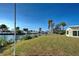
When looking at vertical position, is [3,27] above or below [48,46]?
above

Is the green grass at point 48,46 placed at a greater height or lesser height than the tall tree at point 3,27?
lesser

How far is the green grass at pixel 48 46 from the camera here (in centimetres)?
839

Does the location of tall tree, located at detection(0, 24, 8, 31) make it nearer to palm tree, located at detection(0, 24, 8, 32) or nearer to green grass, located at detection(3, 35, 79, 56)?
palm tree, located at detection(0, 24, 8, 32)

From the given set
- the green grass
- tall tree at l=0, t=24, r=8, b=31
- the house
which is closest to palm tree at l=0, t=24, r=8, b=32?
tall tree at l=0, t=24, r=8, b=31

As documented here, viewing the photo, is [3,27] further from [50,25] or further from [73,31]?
[73,31]

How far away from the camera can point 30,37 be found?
8398 millimetres

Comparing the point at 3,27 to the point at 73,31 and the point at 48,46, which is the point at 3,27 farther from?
the point at 73,31

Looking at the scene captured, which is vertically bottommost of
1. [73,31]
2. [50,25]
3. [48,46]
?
[48,46]

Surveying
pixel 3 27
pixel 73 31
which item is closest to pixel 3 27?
pixel 3 27

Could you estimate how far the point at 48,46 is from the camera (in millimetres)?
8414

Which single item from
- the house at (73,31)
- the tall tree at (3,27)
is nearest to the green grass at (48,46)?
the house at (73,31)

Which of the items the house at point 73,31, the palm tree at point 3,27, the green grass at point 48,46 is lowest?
the green grass at point 48,46

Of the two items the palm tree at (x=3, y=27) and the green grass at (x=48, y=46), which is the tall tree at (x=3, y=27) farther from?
the green grass at (x=48, y=46)

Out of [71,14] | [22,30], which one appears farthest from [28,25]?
[71,14]
